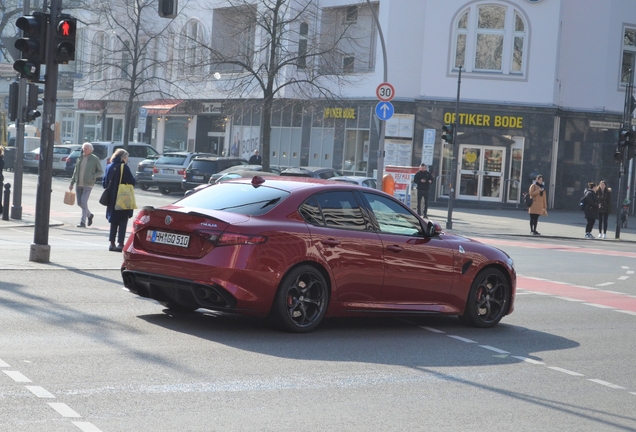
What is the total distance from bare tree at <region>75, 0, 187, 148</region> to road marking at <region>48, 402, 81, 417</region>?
42038mm

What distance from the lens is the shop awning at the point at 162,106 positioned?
54.9 meters

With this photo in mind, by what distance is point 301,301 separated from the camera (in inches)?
375

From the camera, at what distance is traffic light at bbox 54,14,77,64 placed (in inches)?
528

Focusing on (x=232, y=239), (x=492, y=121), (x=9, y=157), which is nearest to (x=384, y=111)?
(x=492, y=121)

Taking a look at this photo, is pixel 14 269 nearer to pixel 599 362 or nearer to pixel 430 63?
pixel 599 362

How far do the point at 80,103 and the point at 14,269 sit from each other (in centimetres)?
5336

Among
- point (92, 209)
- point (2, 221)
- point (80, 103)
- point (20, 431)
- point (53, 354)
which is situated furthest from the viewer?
point (80, 103)

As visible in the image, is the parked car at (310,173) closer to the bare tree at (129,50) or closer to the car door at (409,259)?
the bare tree at (129,50)

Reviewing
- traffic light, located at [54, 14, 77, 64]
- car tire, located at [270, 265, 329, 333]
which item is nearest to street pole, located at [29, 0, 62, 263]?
traffic light, located at [54, 14, 77, 64]

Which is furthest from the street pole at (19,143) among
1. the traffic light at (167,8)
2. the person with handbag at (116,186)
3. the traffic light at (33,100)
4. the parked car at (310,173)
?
the parked car at (310,173)

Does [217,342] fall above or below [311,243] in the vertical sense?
below

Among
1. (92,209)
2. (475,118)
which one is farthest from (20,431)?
(475,118)

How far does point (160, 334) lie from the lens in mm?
9109

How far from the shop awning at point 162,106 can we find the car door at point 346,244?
1802 inches
